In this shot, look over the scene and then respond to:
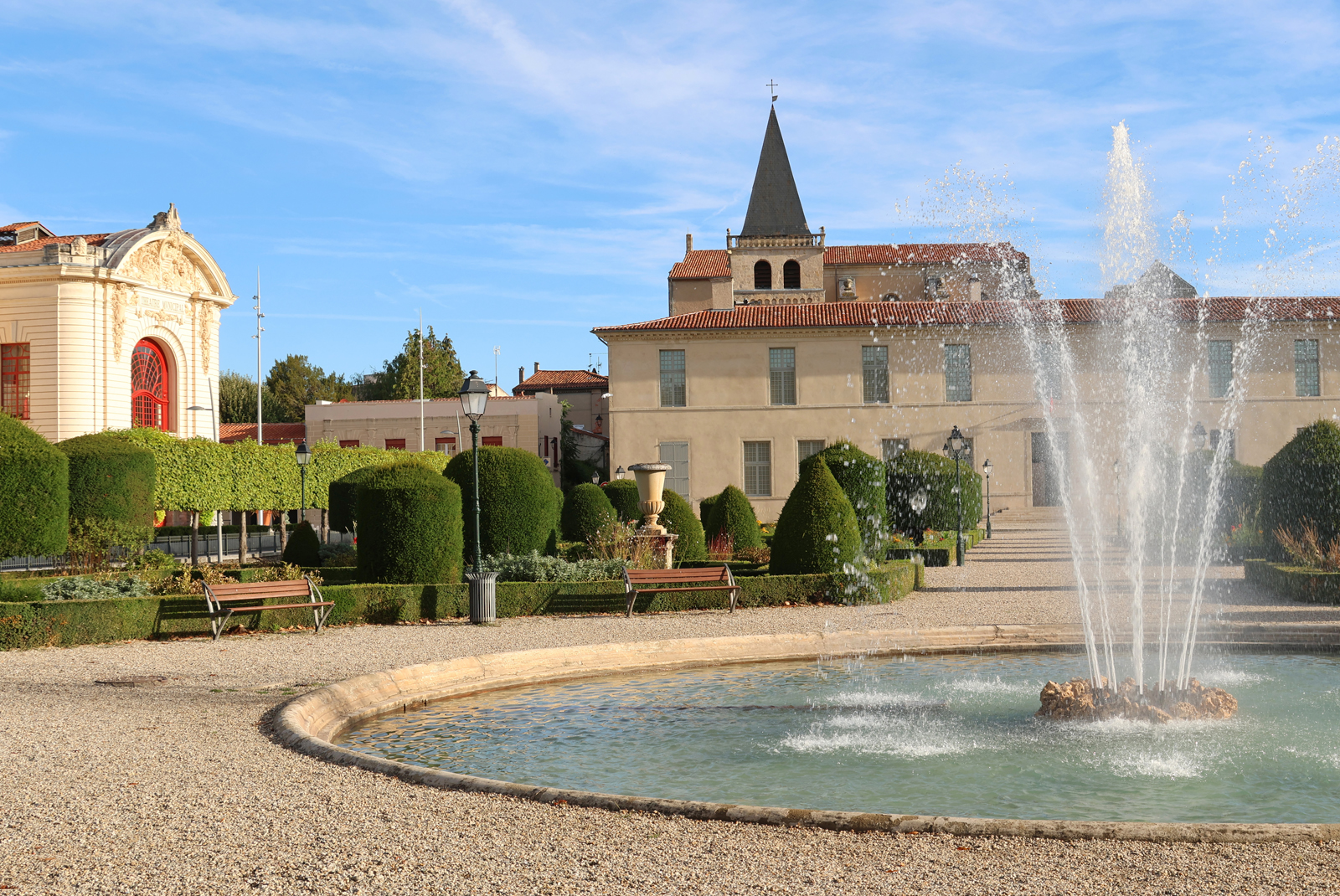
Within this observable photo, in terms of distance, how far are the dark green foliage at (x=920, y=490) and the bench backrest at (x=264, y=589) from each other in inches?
702

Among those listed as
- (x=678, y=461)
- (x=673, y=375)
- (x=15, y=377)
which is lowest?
(x=678, y=461)

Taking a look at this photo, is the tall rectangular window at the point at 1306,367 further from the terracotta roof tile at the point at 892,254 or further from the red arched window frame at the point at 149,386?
the red arched window frame at the point at 149,386

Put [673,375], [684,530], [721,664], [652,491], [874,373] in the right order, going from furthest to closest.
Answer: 1. [673,375]
2. [874,373]
3. [684,530]
4. [652,491]
5. [721,664]

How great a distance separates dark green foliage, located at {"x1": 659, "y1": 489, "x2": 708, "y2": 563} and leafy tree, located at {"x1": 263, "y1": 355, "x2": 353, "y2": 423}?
4712 centimetres

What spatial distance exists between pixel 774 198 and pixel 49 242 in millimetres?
30740

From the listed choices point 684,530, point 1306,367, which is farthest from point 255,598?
point 1306,367

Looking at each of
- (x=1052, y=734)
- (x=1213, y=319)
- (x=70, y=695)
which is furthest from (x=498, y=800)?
(x=1213, y=319)

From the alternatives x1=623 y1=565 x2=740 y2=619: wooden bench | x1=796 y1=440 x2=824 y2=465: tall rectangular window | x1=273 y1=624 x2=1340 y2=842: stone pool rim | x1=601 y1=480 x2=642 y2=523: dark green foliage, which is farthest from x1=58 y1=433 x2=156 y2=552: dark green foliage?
x1=796 y1=440 x2=824 y2=465: tall rectangular window

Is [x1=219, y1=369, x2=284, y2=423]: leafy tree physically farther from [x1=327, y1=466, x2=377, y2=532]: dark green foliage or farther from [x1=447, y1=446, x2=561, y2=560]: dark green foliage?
[x1=447, y1=446, x2=561, y2=560]: dark green foliage

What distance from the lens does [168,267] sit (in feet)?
131

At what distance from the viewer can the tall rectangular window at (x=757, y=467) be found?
3809 cm

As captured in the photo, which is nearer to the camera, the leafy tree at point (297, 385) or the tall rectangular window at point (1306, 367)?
the tall rectangular window at point (1306, 367)

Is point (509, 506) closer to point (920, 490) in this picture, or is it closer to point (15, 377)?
point (920, 490)

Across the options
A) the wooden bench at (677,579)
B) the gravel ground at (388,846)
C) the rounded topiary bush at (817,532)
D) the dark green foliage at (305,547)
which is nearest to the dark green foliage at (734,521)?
the rounded topiary bush at (817,532)
